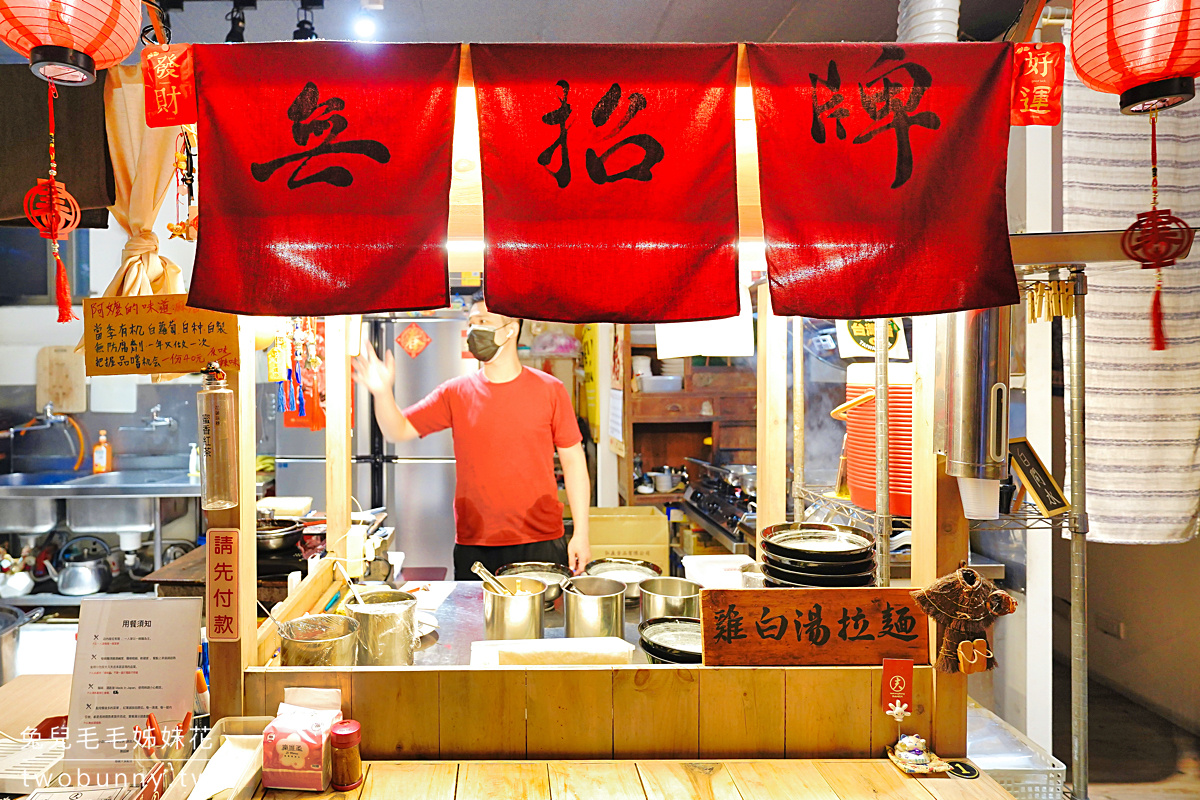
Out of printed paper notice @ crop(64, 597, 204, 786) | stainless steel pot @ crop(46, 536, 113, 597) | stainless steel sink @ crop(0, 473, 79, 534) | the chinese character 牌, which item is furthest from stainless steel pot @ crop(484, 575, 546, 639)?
stainless steel sink @ crop(0, 473, 79, 534)

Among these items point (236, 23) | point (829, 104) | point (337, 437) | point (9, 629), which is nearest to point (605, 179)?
point (829, 104)

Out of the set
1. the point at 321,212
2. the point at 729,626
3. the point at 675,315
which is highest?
the point at 321,212

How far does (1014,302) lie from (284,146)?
179cm

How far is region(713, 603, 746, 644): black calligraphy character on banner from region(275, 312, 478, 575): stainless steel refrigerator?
4620 mm

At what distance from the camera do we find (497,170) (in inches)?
68.6

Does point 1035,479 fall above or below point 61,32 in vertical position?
below

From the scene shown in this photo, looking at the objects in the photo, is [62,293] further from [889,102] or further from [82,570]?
[82,570]

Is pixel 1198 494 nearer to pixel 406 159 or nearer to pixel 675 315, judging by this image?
pixel 675 315

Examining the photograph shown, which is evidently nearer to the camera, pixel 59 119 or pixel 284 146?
pixel 284 146

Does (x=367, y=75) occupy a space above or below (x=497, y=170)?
above

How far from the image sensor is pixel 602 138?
1.74m

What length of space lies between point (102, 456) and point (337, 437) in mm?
4648

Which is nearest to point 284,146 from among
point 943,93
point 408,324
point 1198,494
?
point 943,93

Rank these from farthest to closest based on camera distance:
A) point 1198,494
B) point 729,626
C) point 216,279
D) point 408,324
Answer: point 408,324
point 1198,494
point 729,626
point 216,279
